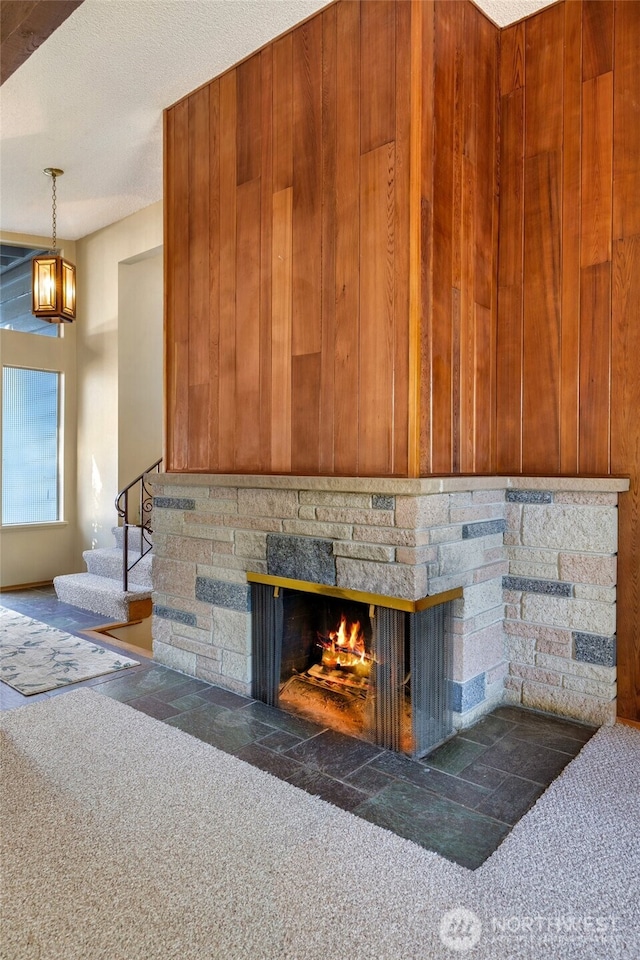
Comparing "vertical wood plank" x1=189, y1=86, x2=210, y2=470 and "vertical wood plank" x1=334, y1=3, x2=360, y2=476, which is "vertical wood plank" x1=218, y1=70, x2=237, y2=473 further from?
"vertical wood plank" x1=334, y1=3, x2=360, y2=476

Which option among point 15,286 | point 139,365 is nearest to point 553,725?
point 139,365

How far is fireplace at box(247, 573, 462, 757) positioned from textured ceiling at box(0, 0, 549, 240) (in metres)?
2.69

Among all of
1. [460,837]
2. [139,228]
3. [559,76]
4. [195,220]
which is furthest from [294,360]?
[139,228]

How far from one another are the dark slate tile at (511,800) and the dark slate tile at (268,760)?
705 millimetres

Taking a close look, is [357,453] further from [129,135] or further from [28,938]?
[129,135]

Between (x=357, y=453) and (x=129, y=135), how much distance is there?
293cm

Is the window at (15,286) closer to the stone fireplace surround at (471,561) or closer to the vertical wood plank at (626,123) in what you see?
the stone fireplace surround at (471,561)

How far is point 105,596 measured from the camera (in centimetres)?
505

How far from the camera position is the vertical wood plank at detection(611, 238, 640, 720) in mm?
2713

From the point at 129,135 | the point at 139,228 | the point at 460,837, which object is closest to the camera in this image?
the point at 460,837

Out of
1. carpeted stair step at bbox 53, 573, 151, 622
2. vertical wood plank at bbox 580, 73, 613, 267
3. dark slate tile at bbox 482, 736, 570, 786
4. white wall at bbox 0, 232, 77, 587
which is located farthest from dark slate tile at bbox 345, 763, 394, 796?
white wall at bbox 0, 232, 77, 587

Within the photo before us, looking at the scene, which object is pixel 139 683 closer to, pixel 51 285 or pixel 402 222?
pixel 402 222

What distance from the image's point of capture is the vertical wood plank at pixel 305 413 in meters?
2.88

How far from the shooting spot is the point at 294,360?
297cm
